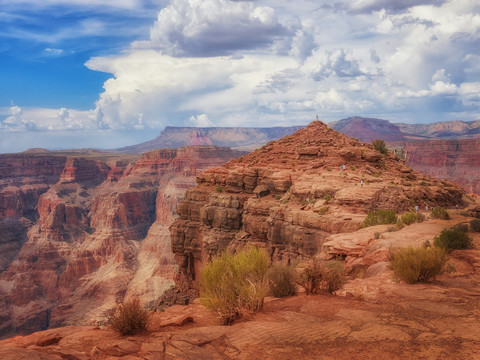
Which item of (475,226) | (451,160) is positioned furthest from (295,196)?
(451,160)

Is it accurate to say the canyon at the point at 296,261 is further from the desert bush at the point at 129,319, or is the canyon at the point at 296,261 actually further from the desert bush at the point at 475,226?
the desert bush at the point at 475,226

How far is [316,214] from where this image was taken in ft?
77.8

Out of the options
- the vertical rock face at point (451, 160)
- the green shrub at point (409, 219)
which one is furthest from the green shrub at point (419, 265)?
the vertical rock face at point (451, 160)

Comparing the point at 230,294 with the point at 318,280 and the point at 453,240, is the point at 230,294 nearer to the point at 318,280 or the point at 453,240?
the point at 318,280

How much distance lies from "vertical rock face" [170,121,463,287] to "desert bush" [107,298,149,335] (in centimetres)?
1538

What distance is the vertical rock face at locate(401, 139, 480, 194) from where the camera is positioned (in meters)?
101

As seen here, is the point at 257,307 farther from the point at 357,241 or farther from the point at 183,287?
the point at 183,287

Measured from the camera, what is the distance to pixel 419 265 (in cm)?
1032

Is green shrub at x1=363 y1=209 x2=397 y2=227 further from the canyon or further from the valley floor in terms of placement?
the valley floor

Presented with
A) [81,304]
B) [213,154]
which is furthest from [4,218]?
[213,154]

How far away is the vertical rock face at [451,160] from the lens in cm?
10119

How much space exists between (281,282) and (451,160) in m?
119

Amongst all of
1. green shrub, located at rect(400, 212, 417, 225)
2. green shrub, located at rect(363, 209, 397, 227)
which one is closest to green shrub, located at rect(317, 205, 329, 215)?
green shrub, located at rect(363, 209, 397, 227)

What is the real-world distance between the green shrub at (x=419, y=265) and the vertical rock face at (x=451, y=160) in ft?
317
